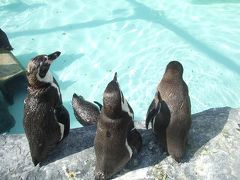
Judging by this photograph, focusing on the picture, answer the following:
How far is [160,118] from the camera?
3795mm

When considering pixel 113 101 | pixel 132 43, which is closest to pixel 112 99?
pixel 113 101

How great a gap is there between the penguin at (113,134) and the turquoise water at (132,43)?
2286mm

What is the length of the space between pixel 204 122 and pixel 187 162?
65cm

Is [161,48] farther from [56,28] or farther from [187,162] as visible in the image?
[187,162]

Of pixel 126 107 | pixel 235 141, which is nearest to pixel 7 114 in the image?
pixel 126 107

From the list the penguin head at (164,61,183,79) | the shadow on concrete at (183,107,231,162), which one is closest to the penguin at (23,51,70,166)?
the penguin head at (164,61,183,79)

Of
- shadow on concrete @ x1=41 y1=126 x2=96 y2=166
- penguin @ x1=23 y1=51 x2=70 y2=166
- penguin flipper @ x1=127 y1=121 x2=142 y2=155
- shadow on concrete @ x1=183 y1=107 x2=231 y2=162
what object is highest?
penguin @ x1=23 y1=51 x2=70 y2=166

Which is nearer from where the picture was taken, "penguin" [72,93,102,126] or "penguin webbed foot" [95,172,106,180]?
"penguin webbed foot" [95,172,106,180]

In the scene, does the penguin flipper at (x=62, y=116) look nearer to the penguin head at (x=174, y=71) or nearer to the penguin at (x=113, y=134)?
the penguin at (x=113, y=134)

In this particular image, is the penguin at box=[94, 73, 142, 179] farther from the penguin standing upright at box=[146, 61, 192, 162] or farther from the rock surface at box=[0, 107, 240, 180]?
the penguin standing upright at box=[146, 61, 192, 162]

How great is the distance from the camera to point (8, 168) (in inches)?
158

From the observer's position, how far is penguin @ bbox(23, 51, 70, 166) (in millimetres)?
3678

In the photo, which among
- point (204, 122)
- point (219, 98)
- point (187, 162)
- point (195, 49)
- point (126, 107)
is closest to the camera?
point (126, 107)

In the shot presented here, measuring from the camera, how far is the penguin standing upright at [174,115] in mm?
3732
